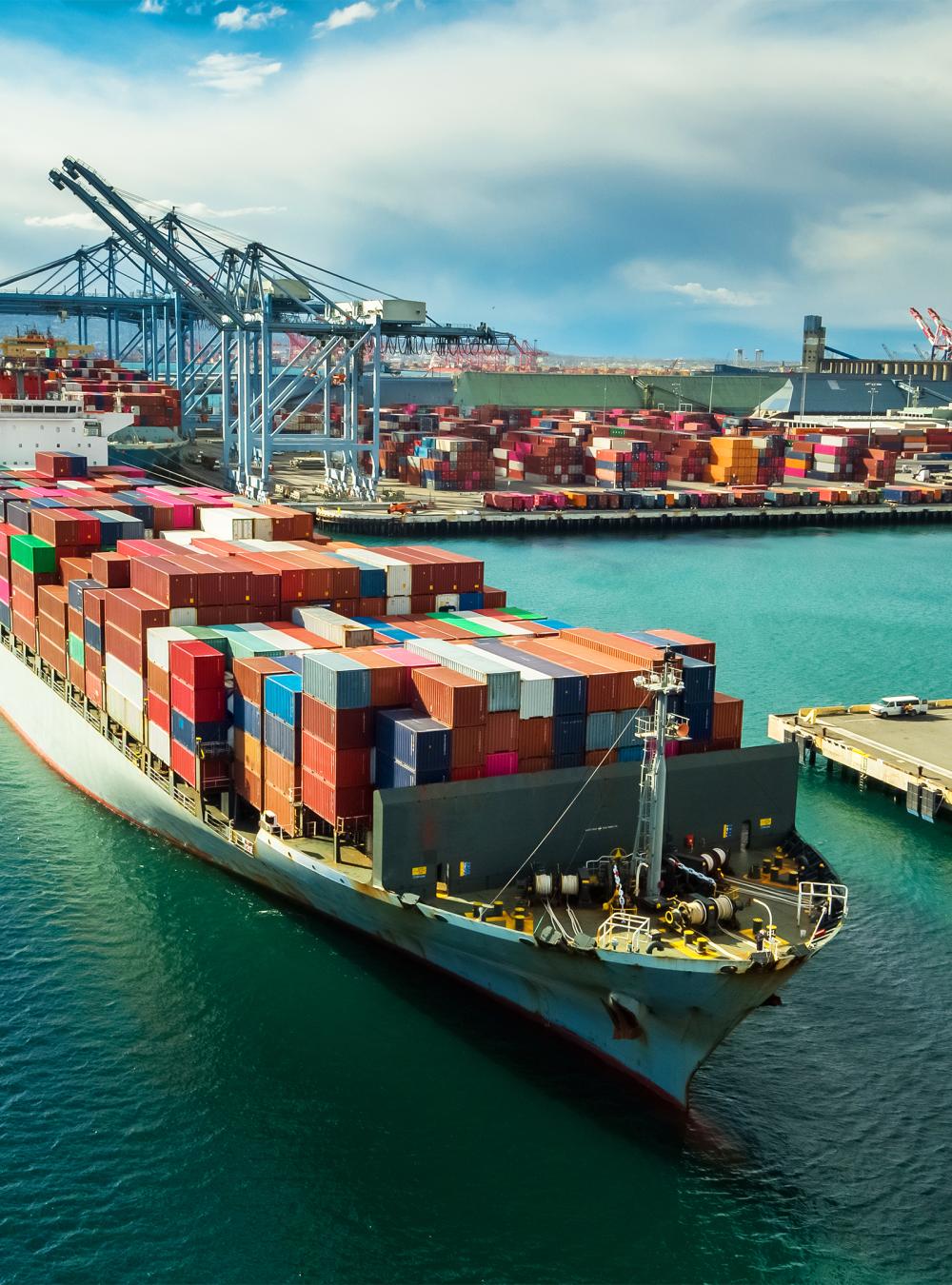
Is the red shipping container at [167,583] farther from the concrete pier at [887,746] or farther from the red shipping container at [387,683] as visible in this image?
the concrete pier at [887,746]

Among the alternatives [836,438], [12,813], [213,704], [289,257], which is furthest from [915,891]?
[836,438]

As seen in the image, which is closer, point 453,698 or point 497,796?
point 497,796

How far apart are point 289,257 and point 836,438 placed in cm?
5514

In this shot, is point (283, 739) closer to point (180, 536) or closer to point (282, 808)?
point (282, 808)

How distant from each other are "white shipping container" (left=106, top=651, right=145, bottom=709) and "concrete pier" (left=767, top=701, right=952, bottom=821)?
667 inches

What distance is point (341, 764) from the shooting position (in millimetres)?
21922

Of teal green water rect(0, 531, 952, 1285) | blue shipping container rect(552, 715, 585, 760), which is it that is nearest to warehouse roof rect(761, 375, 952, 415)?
teal green water rect(0, 531, 952, 1285)

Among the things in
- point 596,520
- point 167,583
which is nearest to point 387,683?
point 167,583

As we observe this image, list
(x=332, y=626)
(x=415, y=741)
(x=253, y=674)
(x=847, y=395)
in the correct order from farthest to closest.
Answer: (x=847, y=395)
(x=332, y=626)
(x=253, y=674)
(x=415, y=741)

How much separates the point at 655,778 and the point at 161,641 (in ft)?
37.2

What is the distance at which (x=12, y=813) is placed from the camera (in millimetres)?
31156

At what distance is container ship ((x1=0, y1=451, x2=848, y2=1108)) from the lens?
19.6 meters

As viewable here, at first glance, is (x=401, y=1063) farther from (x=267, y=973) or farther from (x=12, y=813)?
(x=12, y=813)

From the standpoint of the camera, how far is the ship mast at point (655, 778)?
20.2 m
